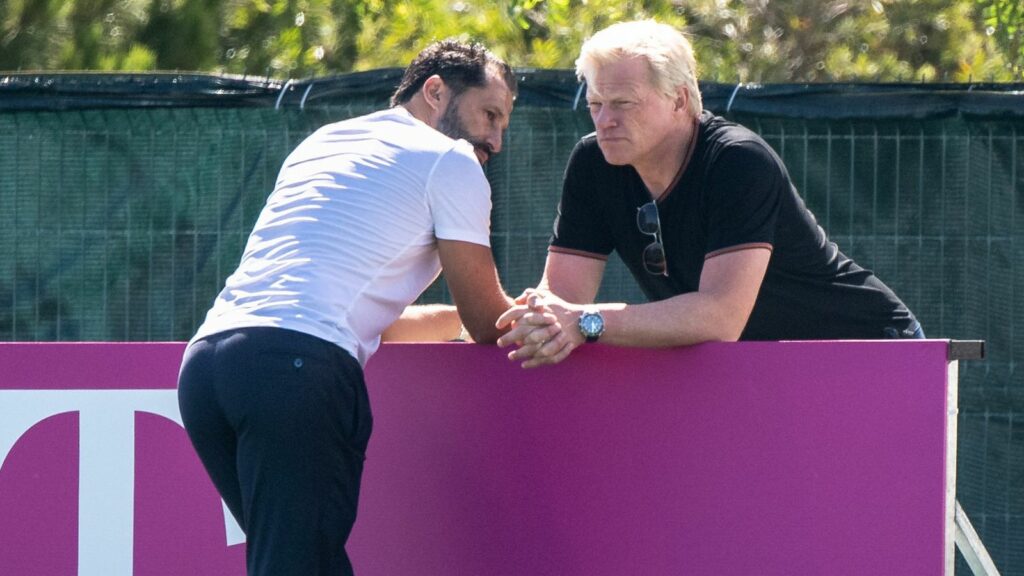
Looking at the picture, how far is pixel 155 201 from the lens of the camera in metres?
5.34

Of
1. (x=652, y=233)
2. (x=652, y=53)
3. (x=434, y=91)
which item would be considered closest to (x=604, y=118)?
(x=652, y=53)

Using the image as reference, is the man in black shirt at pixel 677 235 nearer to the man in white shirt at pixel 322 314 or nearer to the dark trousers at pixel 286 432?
the man in white shirt at pixel 322 314

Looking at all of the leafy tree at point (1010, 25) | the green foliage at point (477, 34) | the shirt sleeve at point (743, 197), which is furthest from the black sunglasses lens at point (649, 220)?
the green foliage at point (477, 34)

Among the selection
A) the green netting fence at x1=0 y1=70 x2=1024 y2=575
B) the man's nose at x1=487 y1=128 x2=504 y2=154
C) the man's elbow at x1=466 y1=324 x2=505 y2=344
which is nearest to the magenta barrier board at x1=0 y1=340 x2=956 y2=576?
the man's elbow at x1=466 y1=324 x2=505 y2=344

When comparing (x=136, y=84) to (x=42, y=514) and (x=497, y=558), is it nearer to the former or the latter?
(x=42, y=514)

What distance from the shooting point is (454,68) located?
310 cm

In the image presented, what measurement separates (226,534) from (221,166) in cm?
232

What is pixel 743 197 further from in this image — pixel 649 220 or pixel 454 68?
pixel 454 68

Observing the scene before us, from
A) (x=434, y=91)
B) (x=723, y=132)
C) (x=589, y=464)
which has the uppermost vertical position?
(x=434, y=91)

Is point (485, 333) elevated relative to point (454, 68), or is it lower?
lower

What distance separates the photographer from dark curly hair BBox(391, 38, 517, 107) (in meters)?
3.10

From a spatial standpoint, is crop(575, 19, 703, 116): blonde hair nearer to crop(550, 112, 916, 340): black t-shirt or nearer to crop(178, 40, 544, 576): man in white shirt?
crop(550, 112, 916, 340): black t-shirt

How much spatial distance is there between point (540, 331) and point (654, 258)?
0.50m

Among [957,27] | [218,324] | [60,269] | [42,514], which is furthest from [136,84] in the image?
[957,27]
